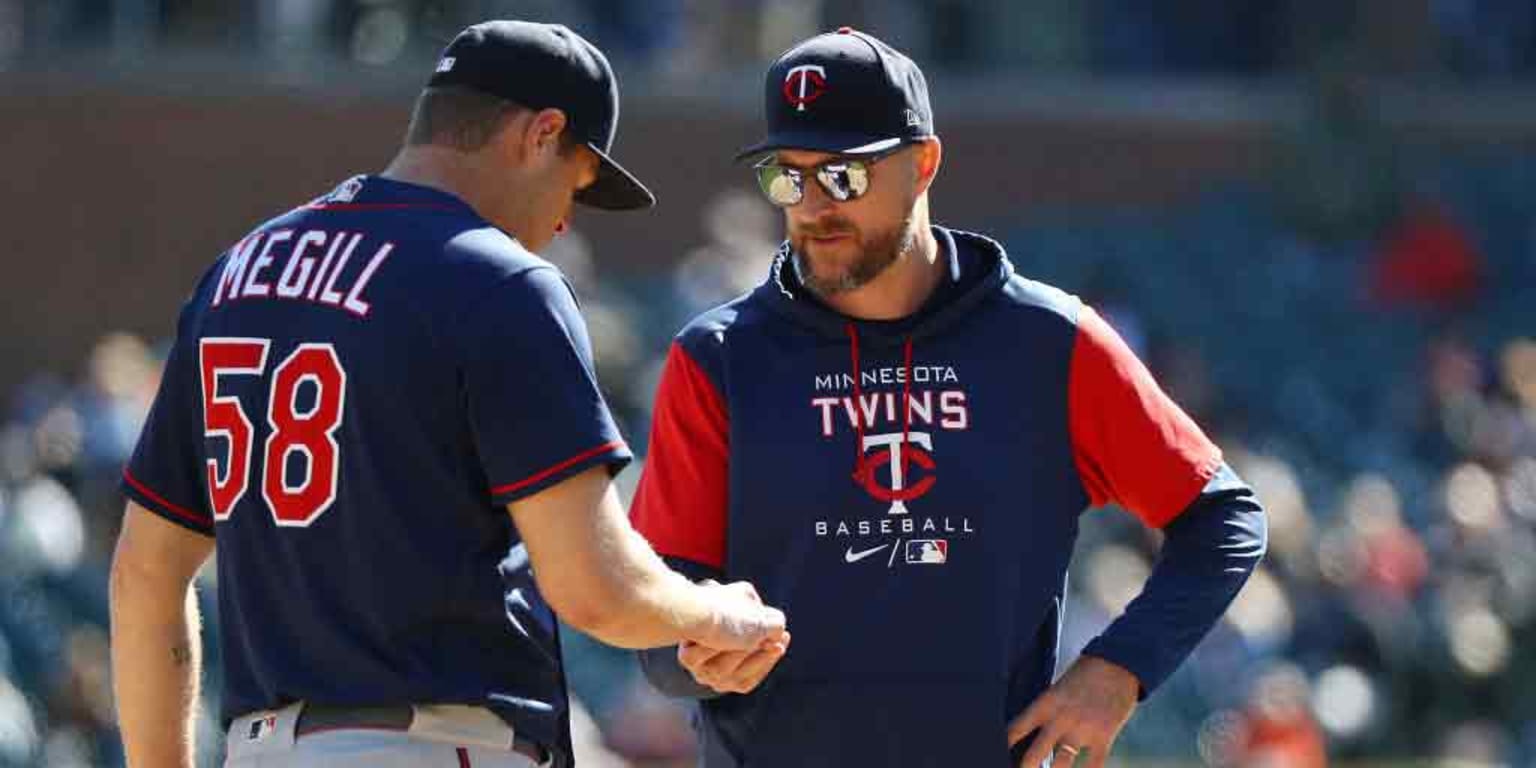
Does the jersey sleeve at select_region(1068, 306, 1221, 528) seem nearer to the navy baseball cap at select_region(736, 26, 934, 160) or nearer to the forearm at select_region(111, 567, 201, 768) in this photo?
the navy baseball cap at select_region(736, 26, 934, 160)

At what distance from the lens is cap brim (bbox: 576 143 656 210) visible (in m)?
3.96

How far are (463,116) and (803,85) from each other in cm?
63

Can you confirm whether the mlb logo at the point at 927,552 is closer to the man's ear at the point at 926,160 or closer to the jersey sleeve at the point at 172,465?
the man's ear at the point at 926,160

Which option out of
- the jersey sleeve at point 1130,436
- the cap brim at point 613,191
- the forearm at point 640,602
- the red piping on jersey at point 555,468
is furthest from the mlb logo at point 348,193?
the jersey sleeve at point 1130,436

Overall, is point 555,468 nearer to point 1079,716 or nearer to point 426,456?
point 426,456

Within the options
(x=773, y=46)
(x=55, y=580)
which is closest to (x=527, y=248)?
(x=55, y=580)

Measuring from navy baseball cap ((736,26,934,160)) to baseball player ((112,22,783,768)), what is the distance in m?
0.39

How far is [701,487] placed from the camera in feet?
13.8

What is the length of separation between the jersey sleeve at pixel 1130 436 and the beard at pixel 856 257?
316mm

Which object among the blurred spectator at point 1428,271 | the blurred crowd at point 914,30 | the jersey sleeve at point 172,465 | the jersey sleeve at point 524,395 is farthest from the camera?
the blurred spectator at point 1428,271

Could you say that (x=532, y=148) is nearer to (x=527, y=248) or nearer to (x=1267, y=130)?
(x=527, y=248)

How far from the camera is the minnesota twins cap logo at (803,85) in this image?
419cm

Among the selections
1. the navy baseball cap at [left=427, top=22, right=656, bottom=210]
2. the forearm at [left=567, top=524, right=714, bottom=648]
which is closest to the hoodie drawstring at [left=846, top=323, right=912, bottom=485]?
the forearm at [left=567, top=524, right=714, bottom=648]

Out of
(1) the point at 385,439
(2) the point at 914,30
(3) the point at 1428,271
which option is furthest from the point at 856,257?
(2) the point at 914,30
